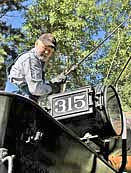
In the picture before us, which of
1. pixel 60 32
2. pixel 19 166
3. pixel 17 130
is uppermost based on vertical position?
pixel 60 32

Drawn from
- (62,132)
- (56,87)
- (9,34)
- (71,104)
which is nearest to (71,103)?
(71,104)

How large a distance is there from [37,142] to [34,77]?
2.76 ft

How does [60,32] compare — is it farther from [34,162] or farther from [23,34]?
[34,162]

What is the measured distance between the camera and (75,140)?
8.70ft

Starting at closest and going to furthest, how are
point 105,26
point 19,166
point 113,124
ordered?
point 19,166 → point 113,124 → point 105,26

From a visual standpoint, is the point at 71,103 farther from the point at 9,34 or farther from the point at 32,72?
the point at 9,34

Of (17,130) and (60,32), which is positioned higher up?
(60,32)

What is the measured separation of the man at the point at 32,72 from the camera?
312cm

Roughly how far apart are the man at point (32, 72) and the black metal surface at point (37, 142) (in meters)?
0.61

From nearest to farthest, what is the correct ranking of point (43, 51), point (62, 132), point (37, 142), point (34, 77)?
point (37, 142) → point (62, 132) → point (34, 77) → point (43, 51)

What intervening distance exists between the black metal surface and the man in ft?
2.01

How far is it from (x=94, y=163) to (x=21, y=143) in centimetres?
77

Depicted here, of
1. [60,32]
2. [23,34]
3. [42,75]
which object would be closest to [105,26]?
[60,32]

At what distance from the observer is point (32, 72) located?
3117 mm
